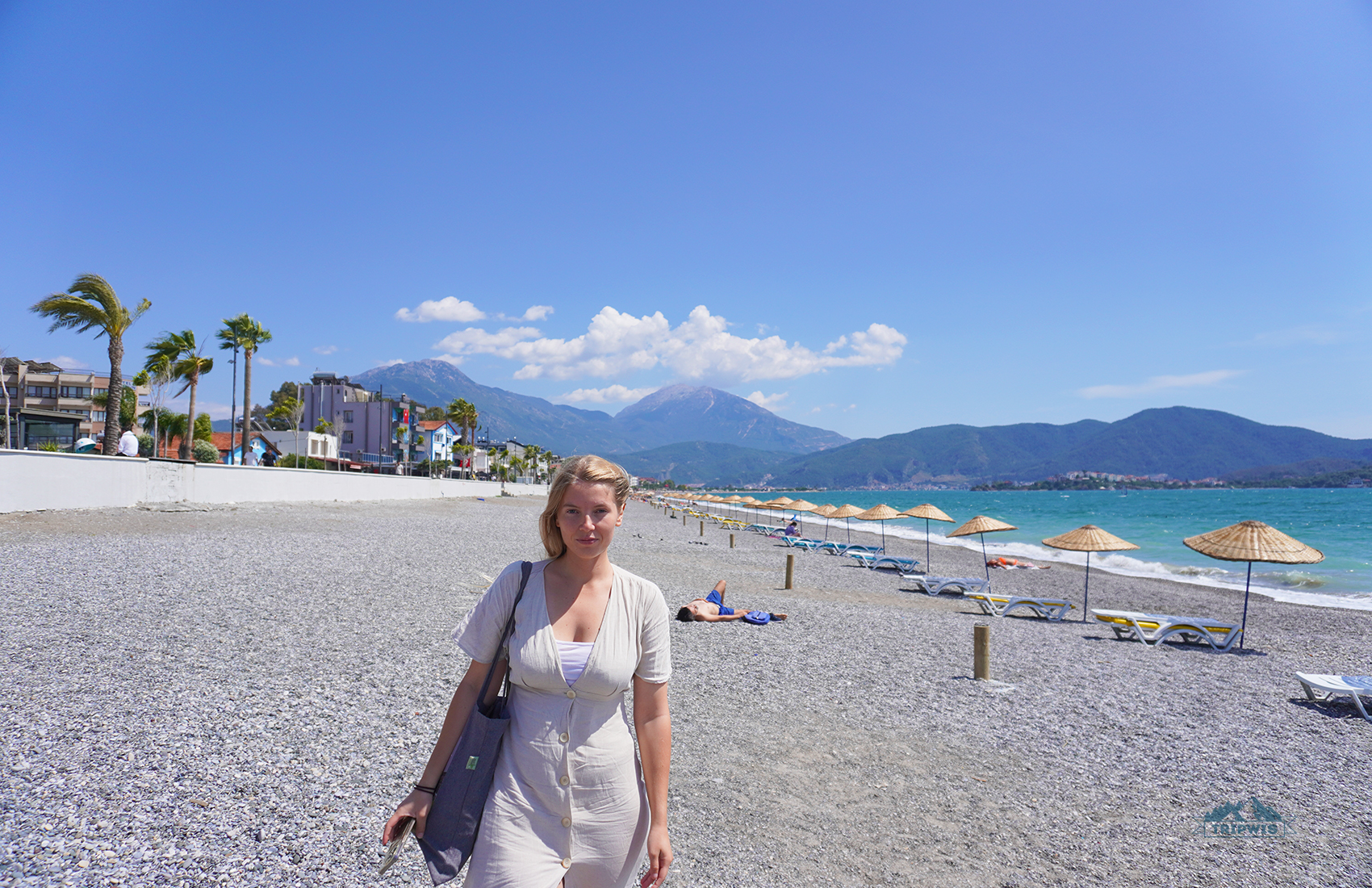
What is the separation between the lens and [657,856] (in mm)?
1930

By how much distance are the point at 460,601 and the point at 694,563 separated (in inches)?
375

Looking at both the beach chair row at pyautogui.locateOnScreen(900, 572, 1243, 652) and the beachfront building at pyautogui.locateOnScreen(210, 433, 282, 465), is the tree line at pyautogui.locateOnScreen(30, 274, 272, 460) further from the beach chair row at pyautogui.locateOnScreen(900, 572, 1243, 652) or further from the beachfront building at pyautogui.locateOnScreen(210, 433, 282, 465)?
the beach chair row at pyautogui.locateOnScreen(900, 572, 1243, 652)

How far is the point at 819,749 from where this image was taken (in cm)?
535

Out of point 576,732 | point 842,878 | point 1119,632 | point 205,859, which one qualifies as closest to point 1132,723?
point 842,878

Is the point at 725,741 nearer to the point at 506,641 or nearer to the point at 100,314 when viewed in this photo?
the point at 506,641

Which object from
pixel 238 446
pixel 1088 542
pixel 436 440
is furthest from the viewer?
pixel 436 440

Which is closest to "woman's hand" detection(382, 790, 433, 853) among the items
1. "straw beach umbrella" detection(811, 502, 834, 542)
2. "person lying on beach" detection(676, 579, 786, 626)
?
"person lying on beach" detection(676, 579, 786, 626)


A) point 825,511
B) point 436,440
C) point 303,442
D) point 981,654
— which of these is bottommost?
point 981,654

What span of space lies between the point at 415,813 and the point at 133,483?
18.5m

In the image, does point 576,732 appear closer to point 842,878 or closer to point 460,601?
point 842,878

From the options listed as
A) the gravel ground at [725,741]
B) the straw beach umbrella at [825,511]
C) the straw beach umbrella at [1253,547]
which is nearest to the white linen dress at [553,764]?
the gravel ground at [725,741]

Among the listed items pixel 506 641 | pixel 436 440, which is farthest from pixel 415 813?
pixel 436 440

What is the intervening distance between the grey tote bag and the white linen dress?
0.12 ft

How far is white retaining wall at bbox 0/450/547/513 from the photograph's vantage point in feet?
42.2
